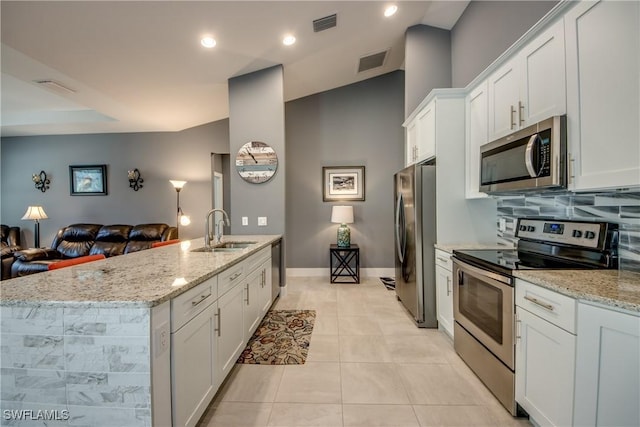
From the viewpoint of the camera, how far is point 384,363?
6.80ft

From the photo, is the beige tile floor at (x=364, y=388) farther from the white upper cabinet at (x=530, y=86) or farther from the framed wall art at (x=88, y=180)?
the framed wall art at (x=88, y=180)

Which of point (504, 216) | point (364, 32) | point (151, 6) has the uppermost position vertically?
point (364, 32)

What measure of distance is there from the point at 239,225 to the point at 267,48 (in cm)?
223

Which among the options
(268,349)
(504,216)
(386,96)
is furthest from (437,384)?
(386,96)

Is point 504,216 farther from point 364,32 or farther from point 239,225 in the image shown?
point 239,225

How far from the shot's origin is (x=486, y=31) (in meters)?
2.76

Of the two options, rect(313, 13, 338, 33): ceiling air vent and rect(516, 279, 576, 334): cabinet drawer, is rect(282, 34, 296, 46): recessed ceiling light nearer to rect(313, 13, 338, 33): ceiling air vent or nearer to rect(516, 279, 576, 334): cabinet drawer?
rect(313, 13, 338, 33): ceiling air vent

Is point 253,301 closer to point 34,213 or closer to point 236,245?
point 236,245

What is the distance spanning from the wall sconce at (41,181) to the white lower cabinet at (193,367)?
6.28 metres

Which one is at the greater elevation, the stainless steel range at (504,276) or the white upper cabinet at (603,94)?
the white upper cabinet at (603,94)

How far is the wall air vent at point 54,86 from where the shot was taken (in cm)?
321

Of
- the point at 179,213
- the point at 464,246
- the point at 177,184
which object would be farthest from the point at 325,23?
the point at 179,213

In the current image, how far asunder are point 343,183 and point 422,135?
6.20 ft

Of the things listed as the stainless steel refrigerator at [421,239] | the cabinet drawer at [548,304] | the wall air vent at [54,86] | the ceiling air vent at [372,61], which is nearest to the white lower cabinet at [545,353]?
the cabinet drawer at [548,304]
